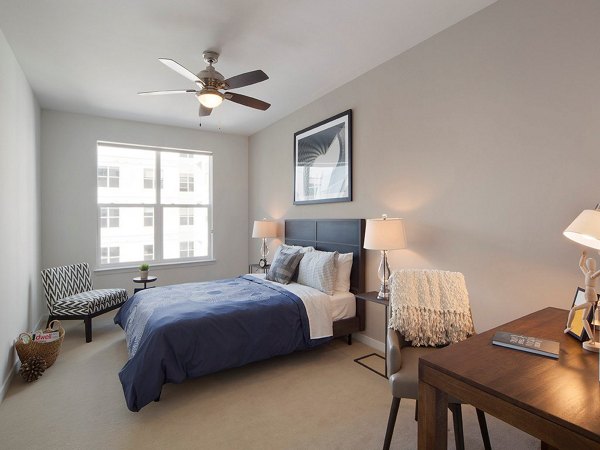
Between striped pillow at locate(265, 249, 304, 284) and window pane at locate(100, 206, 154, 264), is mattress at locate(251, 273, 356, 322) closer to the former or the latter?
striped pillow at locate(265, 249, 304, 284)

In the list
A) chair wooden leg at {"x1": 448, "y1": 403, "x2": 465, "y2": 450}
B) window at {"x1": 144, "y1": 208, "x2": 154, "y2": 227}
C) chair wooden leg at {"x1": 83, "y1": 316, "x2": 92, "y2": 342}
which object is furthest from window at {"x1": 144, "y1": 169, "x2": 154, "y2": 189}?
chair wooden leg at {"x1": 448, "y1": 403, "x2": 465, "y2": 450}

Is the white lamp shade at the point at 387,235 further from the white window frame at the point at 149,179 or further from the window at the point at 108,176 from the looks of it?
the window at the point at 108,176

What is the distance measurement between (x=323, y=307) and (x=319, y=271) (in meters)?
0.40

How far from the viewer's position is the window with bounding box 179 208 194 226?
543cm

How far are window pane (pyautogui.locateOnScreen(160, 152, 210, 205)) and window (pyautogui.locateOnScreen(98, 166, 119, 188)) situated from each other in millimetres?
660

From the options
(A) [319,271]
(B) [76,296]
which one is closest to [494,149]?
(A) [319,271]

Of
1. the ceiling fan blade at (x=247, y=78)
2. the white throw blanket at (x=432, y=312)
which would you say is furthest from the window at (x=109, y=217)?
the white throw blanket at (x=432, y=312)

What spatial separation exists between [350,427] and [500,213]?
1780mm

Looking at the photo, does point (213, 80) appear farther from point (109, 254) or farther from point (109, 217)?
point (109, 254)

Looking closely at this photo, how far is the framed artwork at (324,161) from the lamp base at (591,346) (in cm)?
249

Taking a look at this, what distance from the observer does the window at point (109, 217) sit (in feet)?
15.8

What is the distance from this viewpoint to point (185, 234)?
548cm

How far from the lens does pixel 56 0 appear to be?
88.3 inches

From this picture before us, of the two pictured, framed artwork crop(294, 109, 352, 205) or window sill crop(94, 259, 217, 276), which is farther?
window sill crop(94, 259, 217, 276)
